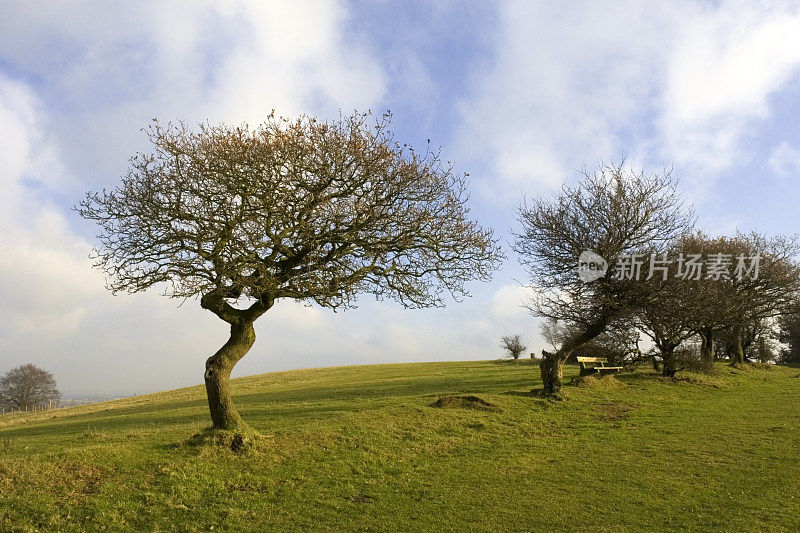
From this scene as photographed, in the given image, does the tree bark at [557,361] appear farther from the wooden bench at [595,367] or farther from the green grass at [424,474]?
the wooden bench at [595,367]

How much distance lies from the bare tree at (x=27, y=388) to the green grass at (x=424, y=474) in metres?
64.7

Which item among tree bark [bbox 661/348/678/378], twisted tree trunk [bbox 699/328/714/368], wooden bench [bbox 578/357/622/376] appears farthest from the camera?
twisted tree trunk [bbox 699/328/714/368]

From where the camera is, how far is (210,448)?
14031mm

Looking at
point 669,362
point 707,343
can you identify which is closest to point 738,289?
point 707,343

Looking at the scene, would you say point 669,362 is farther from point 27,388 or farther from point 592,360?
point 27,388

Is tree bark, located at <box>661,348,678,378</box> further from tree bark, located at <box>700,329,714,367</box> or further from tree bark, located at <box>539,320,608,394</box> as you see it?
tree bark, located at <box>700,329,714,367</box>

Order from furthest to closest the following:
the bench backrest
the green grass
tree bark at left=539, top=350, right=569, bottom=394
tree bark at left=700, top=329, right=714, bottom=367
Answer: tree bark at left=700, top=329, right=714, bottom=367 → the bench backrest → tree bark at left=539, top=350, right=569, bottom=394 → the green grass

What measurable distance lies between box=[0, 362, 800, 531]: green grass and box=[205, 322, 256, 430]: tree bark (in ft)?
4.14

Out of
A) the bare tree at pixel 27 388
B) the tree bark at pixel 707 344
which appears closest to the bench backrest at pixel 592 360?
the tree bark at pixel 707 344

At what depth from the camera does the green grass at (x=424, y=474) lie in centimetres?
1005

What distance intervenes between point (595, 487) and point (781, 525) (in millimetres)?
3693

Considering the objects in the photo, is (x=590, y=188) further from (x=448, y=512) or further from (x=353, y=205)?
(x=448, y=512)

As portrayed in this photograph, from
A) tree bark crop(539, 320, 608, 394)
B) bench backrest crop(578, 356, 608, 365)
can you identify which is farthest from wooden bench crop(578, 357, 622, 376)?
tree bark crop(539, 320, 608, 394)

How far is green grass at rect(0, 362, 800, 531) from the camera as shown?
396 inches
